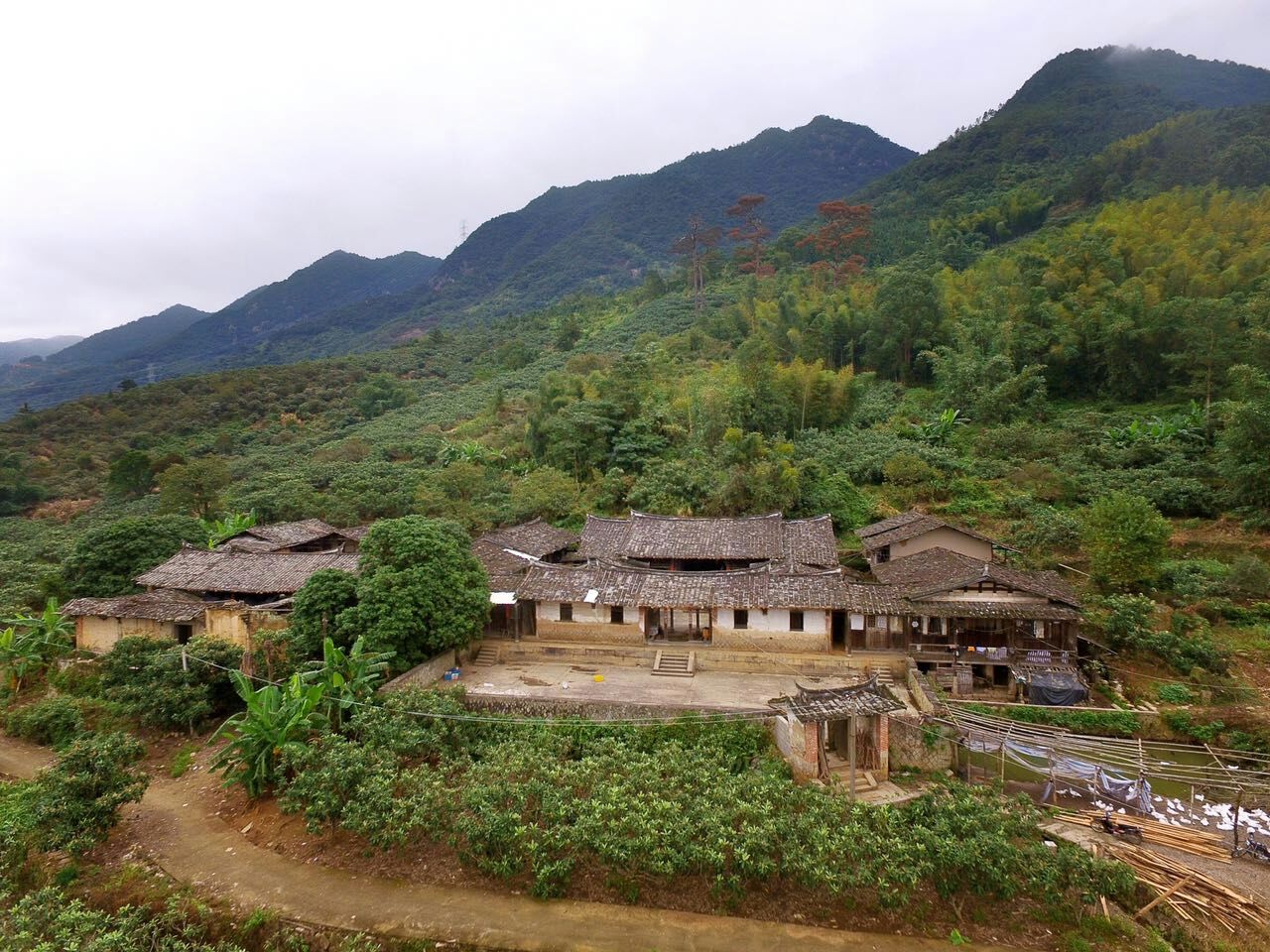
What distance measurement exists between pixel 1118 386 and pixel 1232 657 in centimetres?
2437

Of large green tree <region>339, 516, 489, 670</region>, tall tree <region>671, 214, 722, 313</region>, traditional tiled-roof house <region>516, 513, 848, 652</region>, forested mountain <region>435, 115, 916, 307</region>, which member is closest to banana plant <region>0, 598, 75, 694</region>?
large green tree <region>339, 516, 489, 670</region>

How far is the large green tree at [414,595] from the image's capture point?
19.3m

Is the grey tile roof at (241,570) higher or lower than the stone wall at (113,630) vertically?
higher

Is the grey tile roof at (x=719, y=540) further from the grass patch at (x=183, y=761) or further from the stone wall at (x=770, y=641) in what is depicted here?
the grass patch at (x=183, y=761)

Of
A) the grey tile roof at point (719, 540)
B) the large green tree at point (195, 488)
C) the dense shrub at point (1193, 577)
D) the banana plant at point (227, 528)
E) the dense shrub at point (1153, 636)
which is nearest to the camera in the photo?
the dense shrub at point (1153, 636)

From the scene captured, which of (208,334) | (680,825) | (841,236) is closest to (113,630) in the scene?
(680,825)

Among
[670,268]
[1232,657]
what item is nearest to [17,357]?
[670,268]

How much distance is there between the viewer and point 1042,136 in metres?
78.9

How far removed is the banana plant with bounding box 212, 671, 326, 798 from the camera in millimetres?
14625

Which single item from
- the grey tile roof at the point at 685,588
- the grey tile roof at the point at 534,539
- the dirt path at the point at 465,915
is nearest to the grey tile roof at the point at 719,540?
the grey tile roof at the point at 534,539

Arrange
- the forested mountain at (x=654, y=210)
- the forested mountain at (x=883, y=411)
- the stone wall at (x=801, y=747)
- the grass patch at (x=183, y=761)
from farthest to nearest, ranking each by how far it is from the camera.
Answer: the forested mountain at (x=654, y=210)
the forested mountain at (x=883, y=411)
the grass patch at (x=183, y=761)
the stone wall at (x=801, y=747)

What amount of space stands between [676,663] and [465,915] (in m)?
10.9

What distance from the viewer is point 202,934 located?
1129 centimetres

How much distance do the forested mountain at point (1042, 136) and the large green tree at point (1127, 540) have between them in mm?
43312
